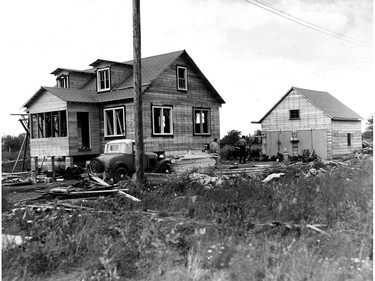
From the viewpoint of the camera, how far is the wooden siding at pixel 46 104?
20828 millimetres

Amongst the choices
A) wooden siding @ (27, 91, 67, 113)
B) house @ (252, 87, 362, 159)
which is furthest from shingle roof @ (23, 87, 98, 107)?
house @ (252, 87, 362, 159)

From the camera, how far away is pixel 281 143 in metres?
12.5

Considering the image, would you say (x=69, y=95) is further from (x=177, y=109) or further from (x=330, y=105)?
(x=330, y=105)

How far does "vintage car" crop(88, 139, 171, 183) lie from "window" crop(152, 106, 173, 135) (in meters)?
4.54

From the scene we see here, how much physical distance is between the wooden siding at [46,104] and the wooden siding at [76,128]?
55 centimetres

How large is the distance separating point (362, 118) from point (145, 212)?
16.3 feet

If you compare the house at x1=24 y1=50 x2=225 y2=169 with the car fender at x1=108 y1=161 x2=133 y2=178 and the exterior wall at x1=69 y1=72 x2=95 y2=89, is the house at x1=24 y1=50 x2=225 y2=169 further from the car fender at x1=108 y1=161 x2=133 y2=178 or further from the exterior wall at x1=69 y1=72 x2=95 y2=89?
the car fender at x1=108 y1=161 x2=133 y2=178

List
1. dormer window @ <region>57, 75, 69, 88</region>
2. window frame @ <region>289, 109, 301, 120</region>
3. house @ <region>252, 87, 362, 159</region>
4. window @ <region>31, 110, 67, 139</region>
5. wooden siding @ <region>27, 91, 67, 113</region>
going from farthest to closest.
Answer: dormer window @ <region>57, 75, 69, 88</region> → window @ <region>31, 110, 67, 139</region> → wooden siding @ <region>27, 91, 67, 113</region> → window frame @ <region>289, 109, 301, 120</region> → house @ <region>252, 87, 362, 159</region>

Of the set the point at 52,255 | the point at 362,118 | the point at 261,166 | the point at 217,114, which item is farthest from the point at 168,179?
the point at 217,114

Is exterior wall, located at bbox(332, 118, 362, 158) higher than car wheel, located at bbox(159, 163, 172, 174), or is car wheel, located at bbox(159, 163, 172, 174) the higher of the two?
exterior wall, located at bbox(332, 118, 362, 158)

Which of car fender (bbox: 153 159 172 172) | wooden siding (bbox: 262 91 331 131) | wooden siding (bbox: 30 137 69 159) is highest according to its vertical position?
wooden siding (bbox: 262 91 331 131)

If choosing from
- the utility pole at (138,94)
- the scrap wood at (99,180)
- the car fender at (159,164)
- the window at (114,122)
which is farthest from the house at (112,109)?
the utility pole at (138,94)

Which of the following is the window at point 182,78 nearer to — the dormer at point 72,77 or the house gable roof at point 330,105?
the dormer at point 72,77

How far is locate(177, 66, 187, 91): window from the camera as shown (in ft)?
76.6
